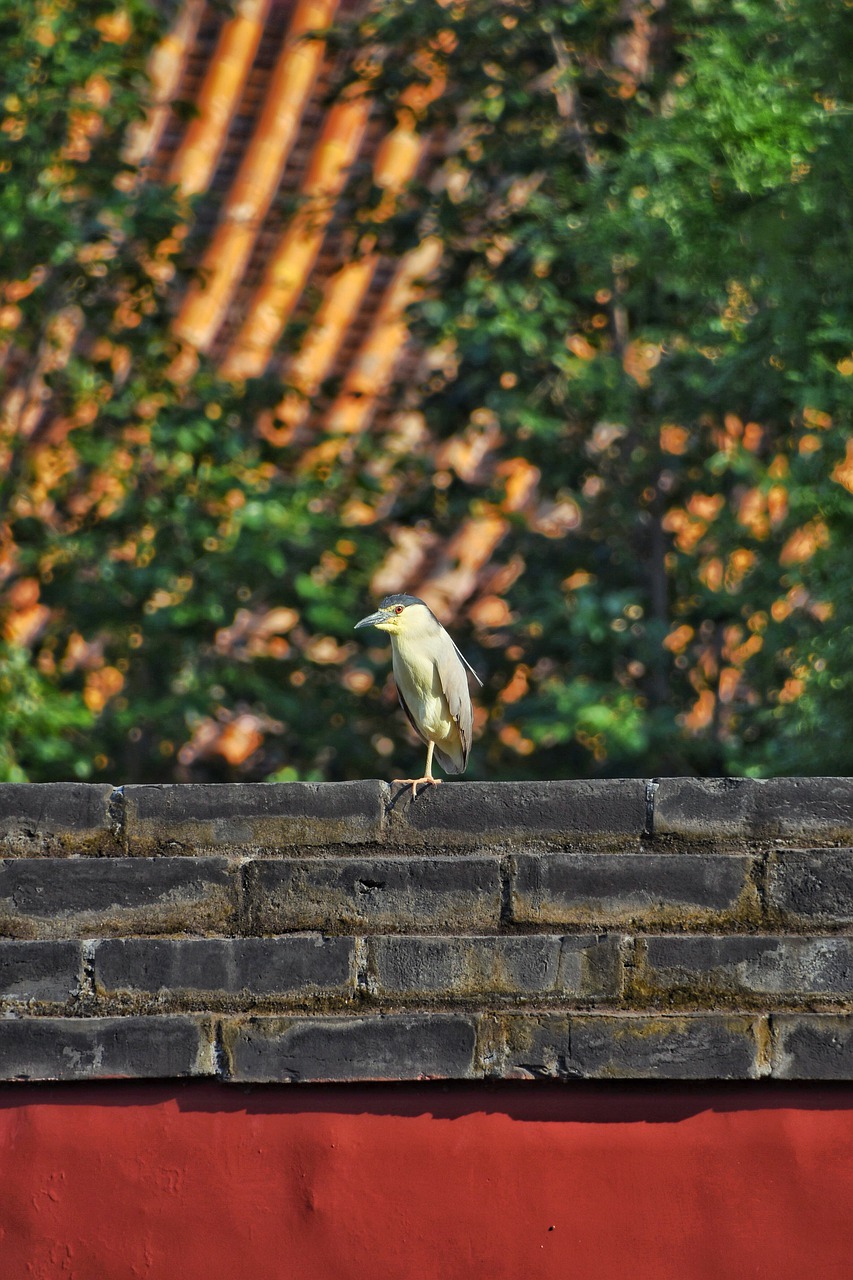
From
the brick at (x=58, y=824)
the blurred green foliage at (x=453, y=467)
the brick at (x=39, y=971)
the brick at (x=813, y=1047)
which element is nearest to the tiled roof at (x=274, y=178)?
the blurred green foliage at (x=453, y=467)

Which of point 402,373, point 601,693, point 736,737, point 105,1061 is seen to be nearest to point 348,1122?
point 105,1061

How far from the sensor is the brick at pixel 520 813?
230 centimetres

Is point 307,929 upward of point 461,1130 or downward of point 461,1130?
upward

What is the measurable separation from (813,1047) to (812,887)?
0.21 meters

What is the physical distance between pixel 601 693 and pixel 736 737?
791mm

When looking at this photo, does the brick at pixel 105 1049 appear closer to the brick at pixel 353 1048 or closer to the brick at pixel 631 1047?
the brick at pixel 353 1048

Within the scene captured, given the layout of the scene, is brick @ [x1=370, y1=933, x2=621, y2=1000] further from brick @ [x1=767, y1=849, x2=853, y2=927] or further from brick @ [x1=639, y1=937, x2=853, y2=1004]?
brick @ [x1=767, y1=849, x2=853, y2=927]

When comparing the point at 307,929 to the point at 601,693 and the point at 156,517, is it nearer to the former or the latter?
the point at 601,693

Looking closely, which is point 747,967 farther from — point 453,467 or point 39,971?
point 453,467

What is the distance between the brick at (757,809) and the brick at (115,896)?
62 centimetres

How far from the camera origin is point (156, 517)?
6.88 metres

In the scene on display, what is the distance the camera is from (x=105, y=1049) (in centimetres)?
223

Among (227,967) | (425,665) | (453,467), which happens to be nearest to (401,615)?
(425,665)

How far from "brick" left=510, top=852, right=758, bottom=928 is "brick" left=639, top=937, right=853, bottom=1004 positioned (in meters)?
0.04
